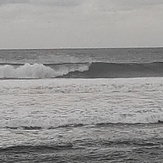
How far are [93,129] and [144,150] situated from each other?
191cm

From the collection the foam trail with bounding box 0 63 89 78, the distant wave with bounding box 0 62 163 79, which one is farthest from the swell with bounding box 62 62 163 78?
the foam trail with bounding box 0 63 89 78

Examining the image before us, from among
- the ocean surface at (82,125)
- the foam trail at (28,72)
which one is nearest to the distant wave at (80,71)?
the foam trail at (28,72)

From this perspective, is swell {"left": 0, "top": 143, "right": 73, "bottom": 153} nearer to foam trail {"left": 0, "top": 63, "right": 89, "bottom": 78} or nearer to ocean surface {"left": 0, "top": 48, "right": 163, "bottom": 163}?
ocean surface {"left": 0, "top": 48, "right": 163, "bottom": 163}

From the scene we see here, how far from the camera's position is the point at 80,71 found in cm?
3281

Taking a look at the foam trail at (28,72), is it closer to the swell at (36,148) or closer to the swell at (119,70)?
the swell at (119,70)

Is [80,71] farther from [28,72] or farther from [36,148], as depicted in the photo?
[36,148]

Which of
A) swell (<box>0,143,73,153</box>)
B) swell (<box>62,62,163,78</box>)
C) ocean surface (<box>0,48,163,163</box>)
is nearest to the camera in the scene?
ocean surface (<box>0,48,163,163</box>)

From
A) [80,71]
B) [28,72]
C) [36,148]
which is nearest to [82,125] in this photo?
[36,148]

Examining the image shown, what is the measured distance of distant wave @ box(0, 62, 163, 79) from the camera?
98.7 feet

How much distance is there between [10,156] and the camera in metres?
6.68

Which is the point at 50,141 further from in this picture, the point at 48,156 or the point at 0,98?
the point at 0,98

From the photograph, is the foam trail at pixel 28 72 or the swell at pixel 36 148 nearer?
the swell at pixel 36 148

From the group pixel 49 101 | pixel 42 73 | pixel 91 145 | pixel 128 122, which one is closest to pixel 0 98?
pixel 49 101

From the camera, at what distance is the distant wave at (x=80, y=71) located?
3009cm
